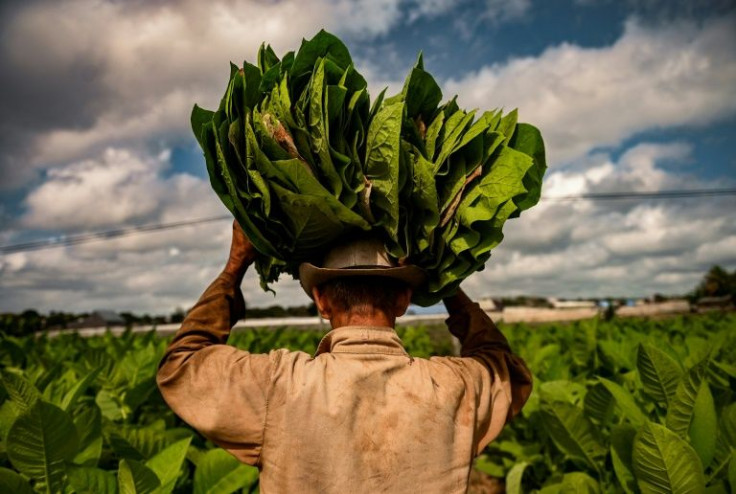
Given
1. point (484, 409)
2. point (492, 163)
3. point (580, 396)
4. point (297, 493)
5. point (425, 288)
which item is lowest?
point (580, 396)

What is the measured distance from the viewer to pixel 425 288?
6.03 feet

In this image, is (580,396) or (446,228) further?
(580,396)

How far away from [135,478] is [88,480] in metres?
0.20

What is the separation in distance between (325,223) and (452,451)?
75cm

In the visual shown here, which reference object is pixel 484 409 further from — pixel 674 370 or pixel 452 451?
pixel 674 370

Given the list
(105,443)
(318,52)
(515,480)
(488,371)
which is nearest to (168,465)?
(105,443)

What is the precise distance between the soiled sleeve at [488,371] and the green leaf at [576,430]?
0.95 metres

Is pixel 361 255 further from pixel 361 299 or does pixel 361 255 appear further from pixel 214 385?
pixel 214 385

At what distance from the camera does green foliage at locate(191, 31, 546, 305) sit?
1596mm

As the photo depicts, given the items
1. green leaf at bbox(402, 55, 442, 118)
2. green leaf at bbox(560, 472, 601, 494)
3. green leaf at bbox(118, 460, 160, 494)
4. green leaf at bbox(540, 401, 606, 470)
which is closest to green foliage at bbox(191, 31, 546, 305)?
green leaf at bbox(402, 55, 442, 118)

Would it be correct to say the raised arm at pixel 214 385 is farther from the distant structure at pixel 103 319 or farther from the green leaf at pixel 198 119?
the distant structure at pixel 103 319

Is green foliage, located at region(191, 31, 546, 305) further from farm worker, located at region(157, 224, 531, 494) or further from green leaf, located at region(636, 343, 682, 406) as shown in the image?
green leaf, located at region(636, 343, 682, 406)

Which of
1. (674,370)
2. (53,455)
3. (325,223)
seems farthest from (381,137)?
(674,370)

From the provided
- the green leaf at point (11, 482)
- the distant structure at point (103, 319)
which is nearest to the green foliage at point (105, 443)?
the green leaf at point (11, 482)
